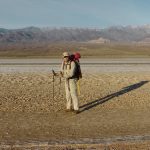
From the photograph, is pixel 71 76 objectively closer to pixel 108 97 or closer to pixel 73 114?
pixel 73 114

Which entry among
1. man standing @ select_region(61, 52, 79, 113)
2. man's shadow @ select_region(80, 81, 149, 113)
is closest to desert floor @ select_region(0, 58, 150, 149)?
man's shadow @ select_region(80, 81, 149, 113)

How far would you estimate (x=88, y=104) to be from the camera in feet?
48.1

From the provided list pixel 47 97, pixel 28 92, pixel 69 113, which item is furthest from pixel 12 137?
pixel 28 92

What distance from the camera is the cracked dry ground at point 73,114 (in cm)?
1061

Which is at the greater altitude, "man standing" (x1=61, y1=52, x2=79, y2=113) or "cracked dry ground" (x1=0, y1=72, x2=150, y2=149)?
"man standing" (x1=61, y1=52, x2=79, y2=113)

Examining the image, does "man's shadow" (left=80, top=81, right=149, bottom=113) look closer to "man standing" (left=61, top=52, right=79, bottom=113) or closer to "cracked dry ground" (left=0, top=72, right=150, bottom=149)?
"cracked dry ground" (left=0, top=72, right=150, bottom=149)

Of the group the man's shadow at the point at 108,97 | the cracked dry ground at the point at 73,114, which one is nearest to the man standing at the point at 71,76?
the cracked dry ground at the point at 73,114

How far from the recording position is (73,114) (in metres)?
12.9

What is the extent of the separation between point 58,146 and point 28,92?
8106 millimetres

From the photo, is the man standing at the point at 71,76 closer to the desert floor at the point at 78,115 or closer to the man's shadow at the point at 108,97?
the desert floor at the point at 78,115

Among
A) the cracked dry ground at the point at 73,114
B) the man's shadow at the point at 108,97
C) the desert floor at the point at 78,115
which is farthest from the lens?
the man's shadow at the point at 108,97

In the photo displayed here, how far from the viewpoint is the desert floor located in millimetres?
9927

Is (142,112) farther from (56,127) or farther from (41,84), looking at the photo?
(41,84)

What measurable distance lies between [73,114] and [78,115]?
192mm
